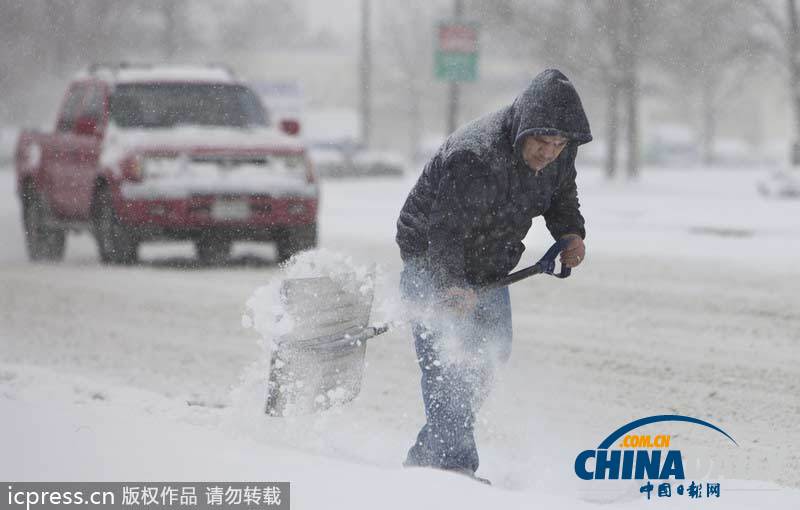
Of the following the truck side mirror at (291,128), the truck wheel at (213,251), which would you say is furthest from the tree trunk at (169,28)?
the truck side mirror at (291,128)

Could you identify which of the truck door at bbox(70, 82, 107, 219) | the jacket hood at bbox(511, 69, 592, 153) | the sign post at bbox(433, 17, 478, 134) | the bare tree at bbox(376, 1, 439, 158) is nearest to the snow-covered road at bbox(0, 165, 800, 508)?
the truck door at bbox(70, 82, 107, 219)

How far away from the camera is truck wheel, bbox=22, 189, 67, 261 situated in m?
13.1

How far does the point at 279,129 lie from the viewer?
12.2 metres

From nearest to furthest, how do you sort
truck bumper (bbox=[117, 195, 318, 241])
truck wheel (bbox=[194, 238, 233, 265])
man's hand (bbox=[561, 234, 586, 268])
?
man's hand (bbox=[561, 234, 586, 268]) → truck bumper (bbox=[117, 195, 318, 241]) → truck wheel (bbox=[194, 238, 233, 265])

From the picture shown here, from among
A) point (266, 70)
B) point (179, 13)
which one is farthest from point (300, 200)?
point (266, 70)

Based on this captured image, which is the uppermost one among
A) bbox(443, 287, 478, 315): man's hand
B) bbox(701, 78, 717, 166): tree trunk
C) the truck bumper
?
bbox(443, 287, 478, 315): man's hand

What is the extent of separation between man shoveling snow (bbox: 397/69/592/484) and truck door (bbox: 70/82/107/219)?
7716 mm

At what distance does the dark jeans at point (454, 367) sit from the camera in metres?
4.53

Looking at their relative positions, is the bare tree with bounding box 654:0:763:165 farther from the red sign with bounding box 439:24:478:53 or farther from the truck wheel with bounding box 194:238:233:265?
the truck wheel with bounding box 194:238:233:265

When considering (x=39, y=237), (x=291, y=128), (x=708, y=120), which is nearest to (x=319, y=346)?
(x=291, y=128)

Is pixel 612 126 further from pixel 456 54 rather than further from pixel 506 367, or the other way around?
pixel 506 367

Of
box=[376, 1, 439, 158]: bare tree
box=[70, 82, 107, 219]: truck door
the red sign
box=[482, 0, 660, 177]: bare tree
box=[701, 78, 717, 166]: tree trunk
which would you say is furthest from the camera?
box=[376, 1, 439, 158]: bare tree

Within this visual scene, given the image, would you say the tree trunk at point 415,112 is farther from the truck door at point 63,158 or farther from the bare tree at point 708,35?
the truck door at point 63,158

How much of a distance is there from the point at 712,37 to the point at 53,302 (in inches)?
915
